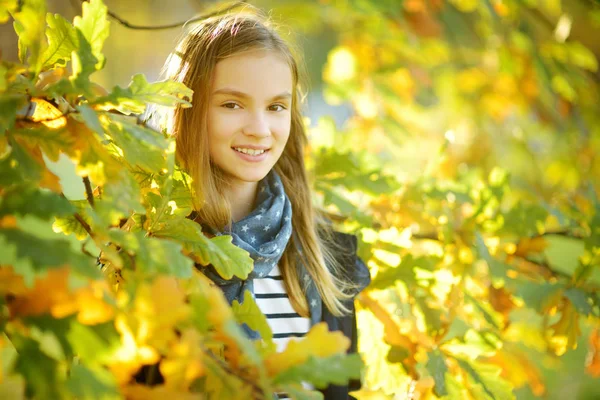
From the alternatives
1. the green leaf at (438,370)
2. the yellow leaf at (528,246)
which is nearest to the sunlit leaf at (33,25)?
the green leaf at (438,370)

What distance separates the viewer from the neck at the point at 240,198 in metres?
1.10

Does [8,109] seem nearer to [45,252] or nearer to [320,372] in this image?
[45,252]

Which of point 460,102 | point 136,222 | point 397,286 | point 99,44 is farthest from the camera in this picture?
point 460,102

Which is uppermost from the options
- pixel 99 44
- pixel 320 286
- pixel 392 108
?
pixel 99 44

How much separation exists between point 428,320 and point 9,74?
0.77m

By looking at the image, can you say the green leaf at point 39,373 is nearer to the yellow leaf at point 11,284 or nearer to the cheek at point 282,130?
the yellow leaf at point 11,284

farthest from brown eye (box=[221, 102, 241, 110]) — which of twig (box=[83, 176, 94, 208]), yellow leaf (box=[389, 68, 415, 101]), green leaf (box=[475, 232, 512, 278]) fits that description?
yellow leaf (box=[389, 68, 415, 101])

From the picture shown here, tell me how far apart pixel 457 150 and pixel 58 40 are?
200 centimetres

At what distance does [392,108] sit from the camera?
223 cm

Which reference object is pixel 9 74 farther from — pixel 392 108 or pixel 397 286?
pixel 392 108

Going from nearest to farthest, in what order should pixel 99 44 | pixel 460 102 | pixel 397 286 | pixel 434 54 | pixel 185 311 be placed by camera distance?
pixel 185 311 < pixel 99 44 < pixel 397 286 < pixel 434 54 < pixel 460 102

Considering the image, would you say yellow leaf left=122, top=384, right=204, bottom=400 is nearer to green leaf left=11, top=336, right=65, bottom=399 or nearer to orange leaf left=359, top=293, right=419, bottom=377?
green leaf left=11, top=336, right=65, bottom=399

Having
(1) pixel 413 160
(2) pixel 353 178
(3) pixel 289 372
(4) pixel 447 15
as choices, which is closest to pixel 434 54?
(4) pixel 447 15

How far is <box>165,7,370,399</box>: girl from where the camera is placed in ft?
3.34
